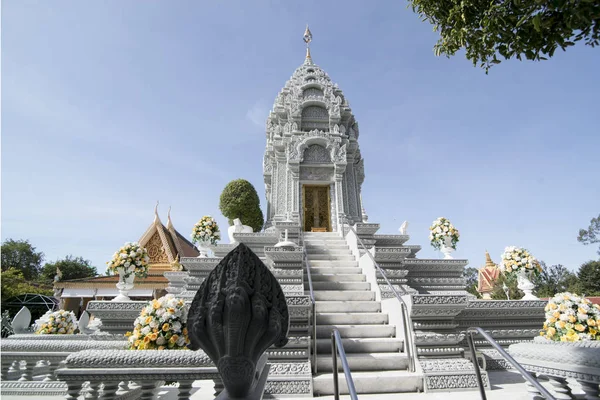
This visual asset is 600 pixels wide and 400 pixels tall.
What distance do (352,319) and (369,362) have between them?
883 mm

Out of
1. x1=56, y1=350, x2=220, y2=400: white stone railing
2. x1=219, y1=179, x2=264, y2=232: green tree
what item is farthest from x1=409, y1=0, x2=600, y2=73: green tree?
x1=219, y1=179, x2=264, y2=232: green tree

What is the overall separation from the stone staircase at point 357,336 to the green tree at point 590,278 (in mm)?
31723

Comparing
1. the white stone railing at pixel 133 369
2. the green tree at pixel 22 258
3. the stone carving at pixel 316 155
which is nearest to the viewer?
the white stone railing at pixel 133 369

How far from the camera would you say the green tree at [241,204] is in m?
10.5

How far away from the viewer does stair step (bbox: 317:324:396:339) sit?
451cm

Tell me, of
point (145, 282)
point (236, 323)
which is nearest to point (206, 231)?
point (145, 282)

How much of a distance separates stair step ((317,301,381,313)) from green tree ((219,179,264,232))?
598 cm

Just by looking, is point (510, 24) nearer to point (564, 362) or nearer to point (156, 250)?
point (564, 362)

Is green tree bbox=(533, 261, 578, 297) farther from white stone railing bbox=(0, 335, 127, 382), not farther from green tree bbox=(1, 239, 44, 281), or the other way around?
green tree bbox=(1, 239, 44, 281)

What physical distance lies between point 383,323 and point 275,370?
1.92m

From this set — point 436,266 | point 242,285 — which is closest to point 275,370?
point 242,285

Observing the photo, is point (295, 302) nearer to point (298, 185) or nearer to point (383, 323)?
point (383, 323)

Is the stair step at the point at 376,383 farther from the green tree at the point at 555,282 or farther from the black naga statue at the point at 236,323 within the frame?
the green tree at the point at 555,282

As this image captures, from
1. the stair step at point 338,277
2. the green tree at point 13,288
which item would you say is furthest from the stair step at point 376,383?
the green tree at point 13,288
